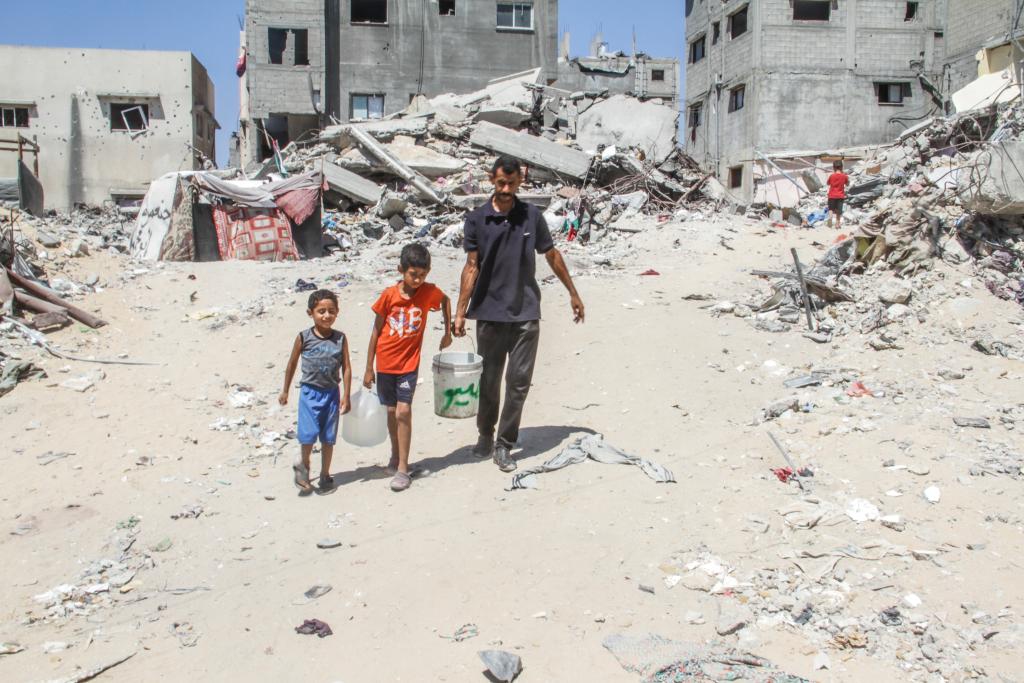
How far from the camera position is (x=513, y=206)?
4.35 metres

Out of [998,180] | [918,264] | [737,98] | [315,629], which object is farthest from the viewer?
[737,98]

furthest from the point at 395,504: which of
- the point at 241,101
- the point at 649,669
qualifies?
the point at 241,101

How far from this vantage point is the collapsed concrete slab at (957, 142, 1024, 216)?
273 inches

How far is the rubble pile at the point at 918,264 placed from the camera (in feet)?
22.5

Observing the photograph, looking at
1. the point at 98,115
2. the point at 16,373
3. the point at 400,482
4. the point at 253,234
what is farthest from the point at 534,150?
the point at 98,115

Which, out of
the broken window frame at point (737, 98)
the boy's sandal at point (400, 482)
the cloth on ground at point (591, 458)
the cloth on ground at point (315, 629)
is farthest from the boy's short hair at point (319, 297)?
the broken window frame at point (737, 98)

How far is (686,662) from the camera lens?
106 inches

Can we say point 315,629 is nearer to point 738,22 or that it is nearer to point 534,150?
point 534,150

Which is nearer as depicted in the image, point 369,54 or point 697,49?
point 369,54

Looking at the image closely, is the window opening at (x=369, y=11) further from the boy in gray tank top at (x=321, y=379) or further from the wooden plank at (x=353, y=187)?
the boy in gray tank top at (x=321, y=379)

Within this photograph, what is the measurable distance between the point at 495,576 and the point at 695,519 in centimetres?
98

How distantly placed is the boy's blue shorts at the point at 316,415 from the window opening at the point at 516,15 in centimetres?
2590

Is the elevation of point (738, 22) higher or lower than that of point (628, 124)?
higher

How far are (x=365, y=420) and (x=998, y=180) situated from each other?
232 inches
